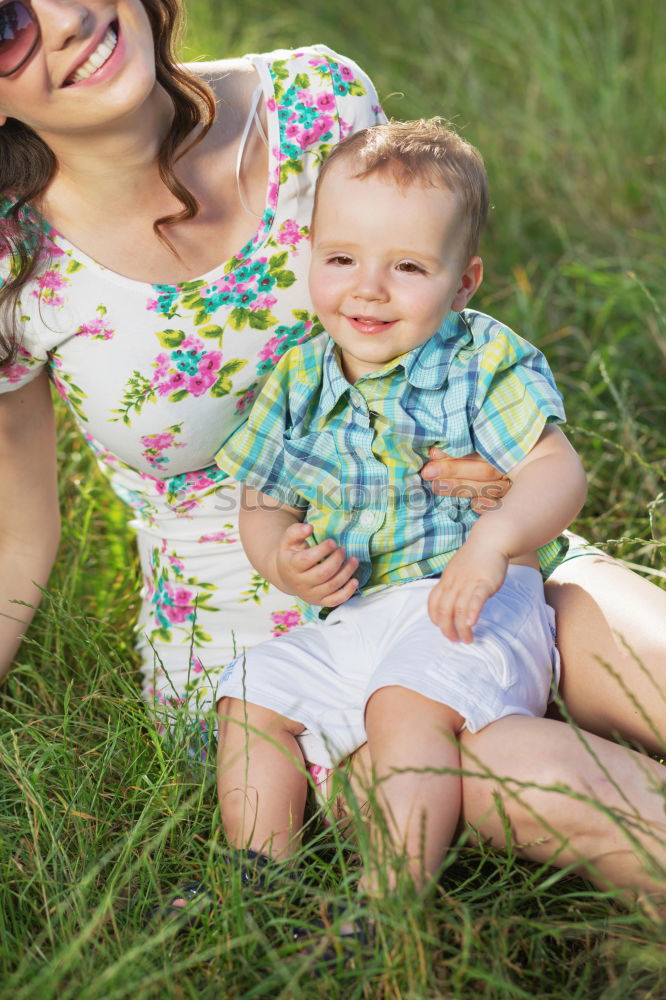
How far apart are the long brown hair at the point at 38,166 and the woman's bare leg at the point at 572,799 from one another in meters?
0.96

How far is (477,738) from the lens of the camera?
1.45 m

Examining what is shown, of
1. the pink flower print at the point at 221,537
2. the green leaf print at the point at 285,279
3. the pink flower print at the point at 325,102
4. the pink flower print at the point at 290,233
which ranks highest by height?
the pink flower print at the point at 325,102

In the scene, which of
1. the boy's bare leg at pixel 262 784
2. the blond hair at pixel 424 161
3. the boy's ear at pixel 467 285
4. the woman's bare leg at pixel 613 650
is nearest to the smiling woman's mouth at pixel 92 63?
the blond hair at pixel 424 161

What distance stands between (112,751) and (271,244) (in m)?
0.85

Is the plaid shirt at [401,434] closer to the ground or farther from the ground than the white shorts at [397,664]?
farther from the ground

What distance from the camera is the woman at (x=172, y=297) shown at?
1.58m

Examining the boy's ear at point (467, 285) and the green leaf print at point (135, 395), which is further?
the green leaf print at point (135, 395)

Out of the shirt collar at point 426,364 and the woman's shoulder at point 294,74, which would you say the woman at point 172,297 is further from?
the shirt collar at point 426,364

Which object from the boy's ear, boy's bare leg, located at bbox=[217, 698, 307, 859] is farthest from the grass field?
the boy's ear

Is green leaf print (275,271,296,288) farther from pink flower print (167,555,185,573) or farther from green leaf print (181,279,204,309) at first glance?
pink flower print (167,555,185,573)

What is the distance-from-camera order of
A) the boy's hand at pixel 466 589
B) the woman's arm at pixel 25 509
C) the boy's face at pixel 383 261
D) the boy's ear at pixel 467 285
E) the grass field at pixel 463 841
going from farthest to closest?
the woman's arm at pixel 25 509
the boy's ear at pixel 467 285
the boy's face at pixel 383 261
the boy's hand at pixel 466 589
the grass field at pixel 463 841

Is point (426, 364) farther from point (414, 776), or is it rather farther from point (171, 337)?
point (414, 776)

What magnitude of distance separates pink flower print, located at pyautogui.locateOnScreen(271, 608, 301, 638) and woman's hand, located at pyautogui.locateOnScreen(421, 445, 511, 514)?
43 centimetres

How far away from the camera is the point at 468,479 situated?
5.38ft
